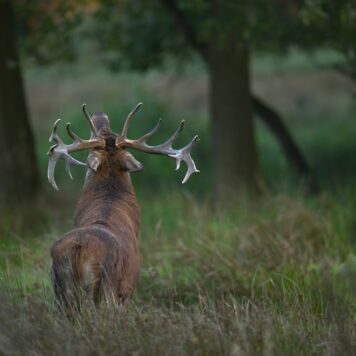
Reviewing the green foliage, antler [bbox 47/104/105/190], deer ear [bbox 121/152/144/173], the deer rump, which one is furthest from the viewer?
the green foliage

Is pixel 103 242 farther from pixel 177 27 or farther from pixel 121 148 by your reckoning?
pixel 177 27

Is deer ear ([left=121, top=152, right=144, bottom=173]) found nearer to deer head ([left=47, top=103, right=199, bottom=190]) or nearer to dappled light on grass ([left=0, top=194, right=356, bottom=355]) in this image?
deer head ([left=47, top=103, right=199, bottom=190])

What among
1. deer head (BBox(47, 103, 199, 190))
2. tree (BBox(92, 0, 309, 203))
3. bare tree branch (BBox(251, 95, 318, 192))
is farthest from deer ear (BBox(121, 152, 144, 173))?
bare tree branch (BBox(251, 95, 318, 192))

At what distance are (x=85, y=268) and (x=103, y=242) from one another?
0.23 metres

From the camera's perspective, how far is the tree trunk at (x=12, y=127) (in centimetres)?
1435

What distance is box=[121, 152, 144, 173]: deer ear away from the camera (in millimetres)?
8000

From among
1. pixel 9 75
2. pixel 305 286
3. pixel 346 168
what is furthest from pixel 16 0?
pixel 305 286

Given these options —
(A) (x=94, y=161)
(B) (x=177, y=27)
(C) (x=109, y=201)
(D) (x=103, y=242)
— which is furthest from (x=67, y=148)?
(B) (x=177, y=27)

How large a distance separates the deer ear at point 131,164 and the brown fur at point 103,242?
0.01 meters

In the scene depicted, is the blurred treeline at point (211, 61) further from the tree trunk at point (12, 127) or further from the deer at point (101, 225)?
the deer at point (101, 225)

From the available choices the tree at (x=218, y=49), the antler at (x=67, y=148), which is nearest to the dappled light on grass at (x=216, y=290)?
the antler at (x=67, y=148)

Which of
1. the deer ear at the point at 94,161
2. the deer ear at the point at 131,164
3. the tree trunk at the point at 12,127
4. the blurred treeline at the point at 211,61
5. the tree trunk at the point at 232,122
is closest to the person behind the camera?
the deer ear at the point at 94,161

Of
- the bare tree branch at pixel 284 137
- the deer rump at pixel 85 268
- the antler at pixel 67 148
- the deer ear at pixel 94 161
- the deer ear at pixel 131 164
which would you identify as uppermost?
the antler at pixel 67 148

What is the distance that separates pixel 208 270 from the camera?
934 cm
